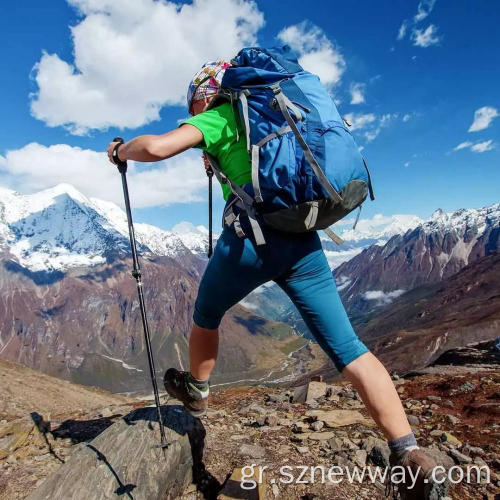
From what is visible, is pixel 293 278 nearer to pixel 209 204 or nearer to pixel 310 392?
pixel 209 204

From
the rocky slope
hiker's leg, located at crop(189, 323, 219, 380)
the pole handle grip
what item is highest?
the pole handle grip

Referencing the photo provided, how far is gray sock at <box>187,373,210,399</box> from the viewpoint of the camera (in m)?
5.46

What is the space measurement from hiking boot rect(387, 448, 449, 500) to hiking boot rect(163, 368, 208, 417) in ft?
9.11

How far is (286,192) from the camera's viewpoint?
3.79 meters

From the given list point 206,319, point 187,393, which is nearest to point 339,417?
point 187,393

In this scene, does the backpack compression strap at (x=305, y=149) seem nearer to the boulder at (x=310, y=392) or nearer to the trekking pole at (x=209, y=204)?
the trekking pole at (x=209, y=204)

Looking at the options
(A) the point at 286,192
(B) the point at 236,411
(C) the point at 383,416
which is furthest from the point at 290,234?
(B) the point at 236,411

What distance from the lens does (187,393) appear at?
5.62 m

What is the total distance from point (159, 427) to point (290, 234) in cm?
380

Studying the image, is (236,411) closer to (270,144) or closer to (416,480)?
(416,480)

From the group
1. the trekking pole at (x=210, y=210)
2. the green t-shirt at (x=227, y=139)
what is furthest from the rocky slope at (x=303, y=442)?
the green t-shirt at (x=227, y=139)

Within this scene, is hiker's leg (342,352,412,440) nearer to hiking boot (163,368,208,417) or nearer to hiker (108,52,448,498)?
hiker (108,52,448,498)

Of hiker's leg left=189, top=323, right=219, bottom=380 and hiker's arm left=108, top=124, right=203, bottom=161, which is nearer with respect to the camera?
hiker's arm left=108, top=124, right=203, bottom=161

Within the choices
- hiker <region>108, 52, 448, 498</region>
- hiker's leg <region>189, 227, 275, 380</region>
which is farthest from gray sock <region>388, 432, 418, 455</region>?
hiker's leg <region>189, 227, 275, 380</region>
